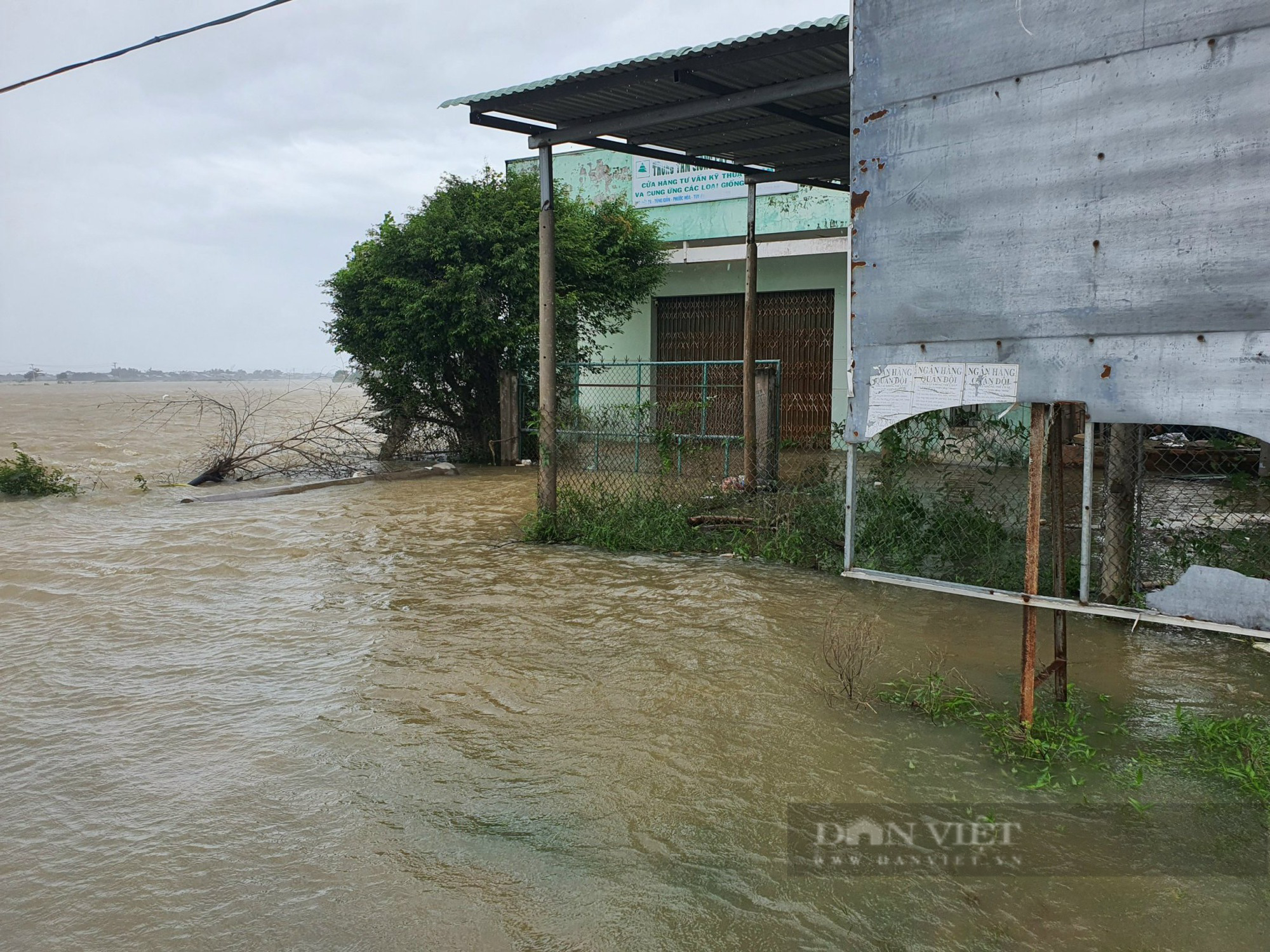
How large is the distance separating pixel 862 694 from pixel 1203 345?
2.46 m

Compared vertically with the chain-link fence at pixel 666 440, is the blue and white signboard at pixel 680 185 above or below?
above

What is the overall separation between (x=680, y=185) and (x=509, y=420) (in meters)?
6.21

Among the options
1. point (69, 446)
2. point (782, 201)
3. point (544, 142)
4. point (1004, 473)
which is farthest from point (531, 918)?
point (69, 446)

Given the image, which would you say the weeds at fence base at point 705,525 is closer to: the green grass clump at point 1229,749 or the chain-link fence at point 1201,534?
the chain-link fence at point 1201,534

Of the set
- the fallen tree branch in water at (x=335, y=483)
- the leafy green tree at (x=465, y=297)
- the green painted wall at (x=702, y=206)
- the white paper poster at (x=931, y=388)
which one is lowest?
the fallen tree branch in water at (x=335, y=483)

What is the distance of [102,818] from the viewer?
3949mm

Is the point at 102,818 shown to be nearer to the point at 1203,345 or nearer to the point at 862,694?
Result: the point at 862,694

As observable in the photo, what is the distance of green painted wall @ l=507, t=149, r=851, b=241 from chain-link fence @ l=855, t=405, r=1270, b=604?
8.44 metres

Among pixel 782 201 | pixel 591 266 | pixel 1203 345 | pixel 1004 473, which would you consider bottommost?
pixel 1004 473

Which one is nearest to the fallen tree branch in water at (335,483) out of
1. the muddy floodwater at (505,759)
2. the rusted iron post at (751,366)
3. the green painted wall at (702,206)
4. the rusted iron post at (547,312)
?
the muddy floodwater at (505,759)

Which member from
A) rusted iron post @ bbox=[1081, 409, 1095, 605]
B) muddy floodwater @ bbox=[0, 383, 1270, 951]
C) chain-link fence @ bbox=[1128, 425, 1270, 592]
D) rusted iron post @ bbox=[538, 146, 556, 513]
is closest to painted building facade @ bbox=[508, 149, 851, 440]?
rusted iron post @ bbox=[538, 146, 556, 513]
